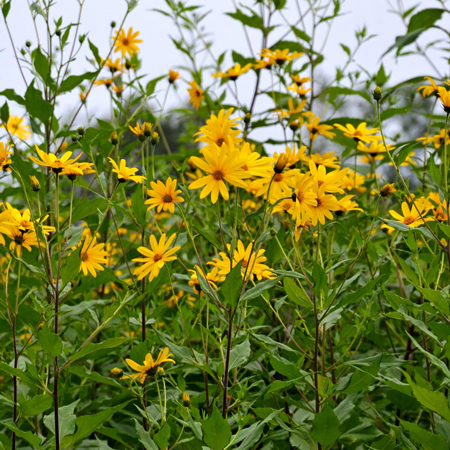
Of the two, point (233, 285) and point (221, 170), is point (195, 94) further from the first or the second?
point (233, 285)

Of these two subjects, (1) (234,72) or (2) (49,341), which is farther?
(1) (234,72)

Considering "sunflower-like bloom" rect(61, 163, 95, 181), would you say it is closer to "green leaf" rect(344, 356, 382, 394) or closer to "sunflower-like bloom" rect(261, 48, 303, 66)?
"green leaf" rect(344, 356, 382, 394)

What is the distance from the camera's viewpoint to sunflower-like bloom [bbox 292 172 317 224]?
37.3 inches

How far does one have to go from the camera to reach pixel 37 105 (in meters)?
1.48

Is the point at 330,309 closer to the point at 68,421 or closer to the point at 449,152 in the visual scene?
the point at 68,421

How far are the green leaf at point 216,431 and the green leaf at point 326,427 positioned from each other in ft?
0.64

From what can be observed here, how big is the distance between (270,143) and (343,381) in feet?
3.54

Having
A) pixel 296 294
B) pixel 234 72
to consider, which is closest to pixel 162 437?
pixel 296 294

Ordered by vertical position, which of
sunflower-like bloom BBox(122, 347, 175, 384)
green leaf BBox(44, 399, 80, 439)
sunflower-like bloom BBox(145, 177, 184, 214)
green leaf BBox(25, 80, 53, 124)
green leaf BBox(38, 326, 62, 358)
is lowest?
green leaf BBox(44, 399, 80, 439)

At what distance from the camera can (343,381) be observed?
103 centimetres

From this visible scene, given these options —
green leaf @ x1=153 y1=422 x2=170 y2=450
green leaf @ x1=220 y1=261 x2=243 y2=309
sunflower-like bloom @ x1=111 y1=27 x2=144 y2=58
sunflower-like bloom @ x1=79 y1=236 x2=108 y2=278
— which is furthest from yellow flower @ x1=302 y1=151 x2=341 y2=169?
sunflower-like bloom @ x1=111 y1=27 x2=144 y2=58

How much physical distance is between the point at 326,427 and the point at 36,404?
51 cm

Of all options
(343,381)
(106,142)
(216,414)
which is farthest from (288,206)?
(106,142)

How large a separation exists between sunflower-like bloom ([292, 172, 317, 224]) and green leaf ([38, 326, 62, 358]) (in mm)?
456
